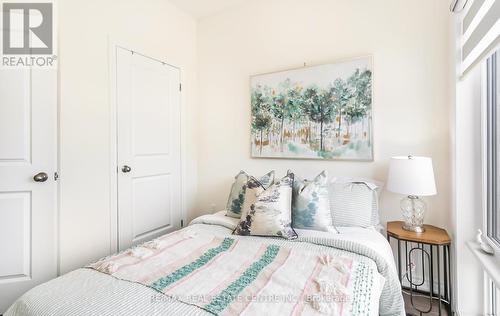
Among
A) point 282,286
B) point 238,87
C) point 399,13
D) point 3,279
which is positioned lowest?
point 3,279

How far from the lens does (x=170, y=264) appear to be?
4.44 feet

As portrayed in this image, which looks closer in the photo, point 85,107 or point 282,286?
point 282,286

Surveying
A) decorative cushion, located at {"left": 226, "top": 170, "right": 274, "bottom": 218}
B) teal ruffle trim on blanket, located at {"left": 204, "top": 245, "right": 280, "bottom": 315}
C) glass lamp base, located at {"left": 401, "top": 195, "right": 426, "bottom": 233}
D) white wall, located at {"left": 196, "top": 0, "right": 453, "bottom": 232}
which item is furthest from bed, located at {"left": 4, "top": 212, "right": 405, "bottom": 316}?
white wall, located at {"left": 196, "top": 0, "right": 453, "bottom": 232}

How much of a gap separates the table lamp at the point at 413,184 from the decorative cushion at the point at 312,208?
49cm

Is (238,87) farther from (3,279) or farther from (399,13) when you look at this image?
(3,279)

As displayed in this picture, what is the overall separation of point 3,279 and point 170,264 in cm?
138

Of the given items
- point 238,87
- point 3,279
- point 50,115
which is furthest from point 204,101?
point 3,279

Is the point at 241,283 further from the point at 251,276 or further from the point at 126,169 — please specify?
the point at 126,169

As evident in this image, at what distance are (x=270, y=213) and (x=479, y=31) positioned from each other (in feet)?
4.95

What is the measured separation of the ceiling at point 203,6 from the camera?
2791mm

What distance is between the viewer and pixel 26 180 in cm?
185

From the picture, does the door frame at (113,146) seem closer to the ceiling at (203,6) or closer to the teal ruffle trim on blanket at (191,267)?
the ceiling at (203,6)

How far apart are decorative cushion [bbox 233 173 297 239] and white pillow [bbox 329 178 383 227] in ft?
1.26
